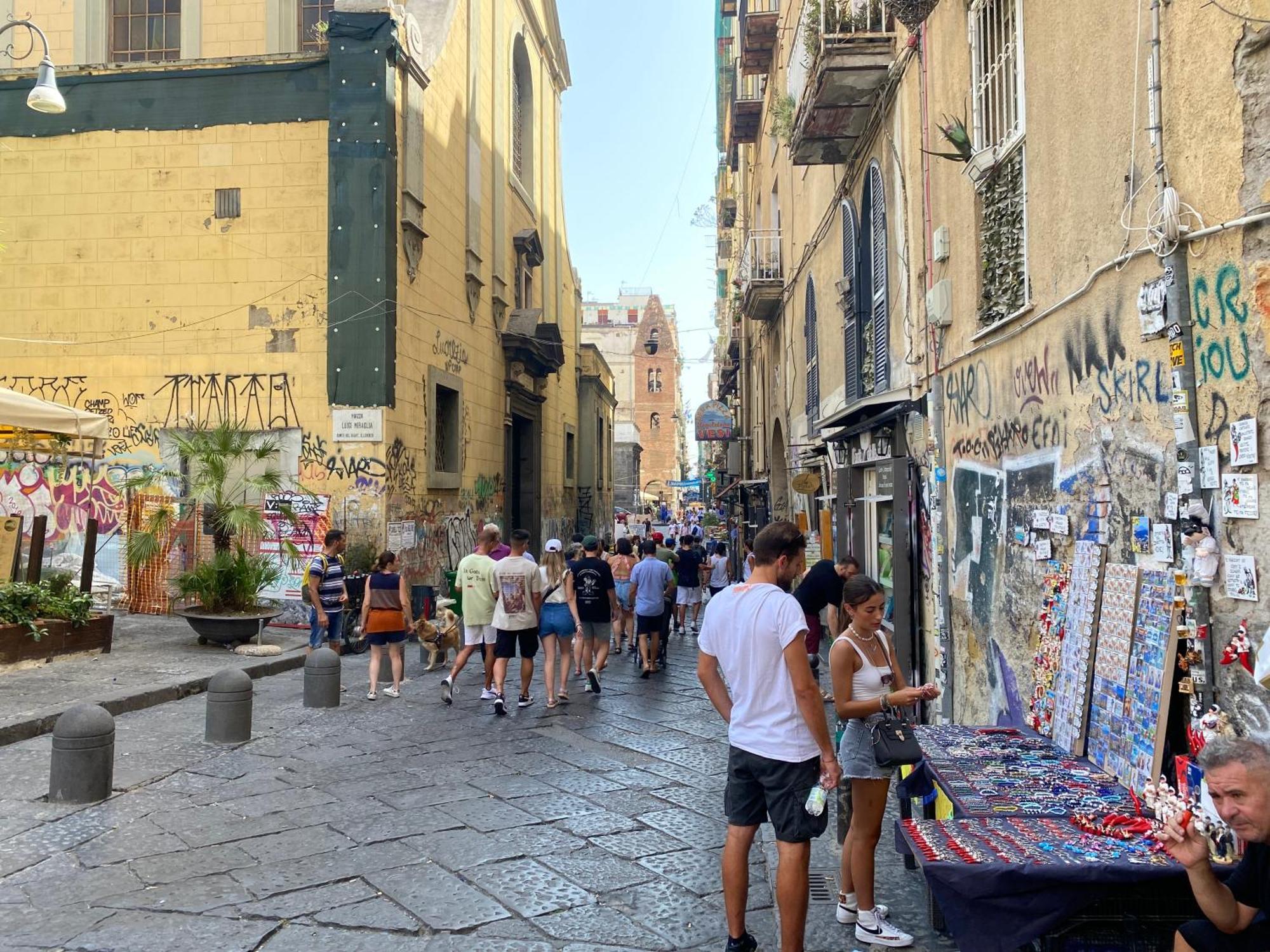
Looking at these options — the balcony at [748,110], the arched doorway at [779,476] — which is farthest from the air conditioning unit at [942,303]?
the balcony at [748,110]

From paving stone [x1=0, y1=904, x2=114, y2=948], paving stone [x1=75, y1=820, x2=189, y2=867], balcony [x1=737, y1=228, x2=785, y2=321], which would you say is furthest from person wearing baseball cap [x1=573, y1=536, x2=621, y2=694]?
balcony [x1=737, y1=228, x2=785, y2=321]

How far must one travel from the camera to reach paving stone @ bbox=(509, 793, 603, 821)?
5.51 meters

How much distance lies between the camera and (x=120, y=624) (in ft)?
42.5

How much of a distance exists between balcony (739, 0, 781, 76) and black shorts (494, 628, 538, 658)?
13.0 meters

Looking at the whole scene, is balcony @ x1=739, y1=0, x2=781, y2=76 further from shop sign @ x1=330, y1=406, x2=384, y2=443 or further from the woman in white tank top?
the woman in white tank top

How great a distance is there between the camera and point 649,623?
10.7 m

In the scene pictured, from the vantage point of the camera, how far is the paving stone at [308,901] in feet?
13.6

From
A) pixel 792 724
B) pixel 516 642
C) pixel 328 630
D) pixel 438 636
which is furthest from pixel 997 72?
pixel 328 630

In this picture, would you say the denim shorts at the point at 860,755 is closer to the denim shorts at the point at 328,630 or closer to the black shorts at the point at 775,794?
the black shorts at the point at 775,794

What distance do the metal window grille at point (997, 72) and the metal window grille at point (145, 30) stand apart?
15068 mm

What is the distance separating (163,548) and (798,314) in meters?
10.5

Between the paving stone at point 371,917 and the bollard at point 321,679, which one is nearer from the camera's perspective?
the paving stone at point 371,917

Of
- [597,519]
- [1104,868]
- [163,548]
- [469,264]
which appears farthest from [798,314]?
[597,519]

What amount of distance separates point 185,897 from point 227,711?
3007 mm
